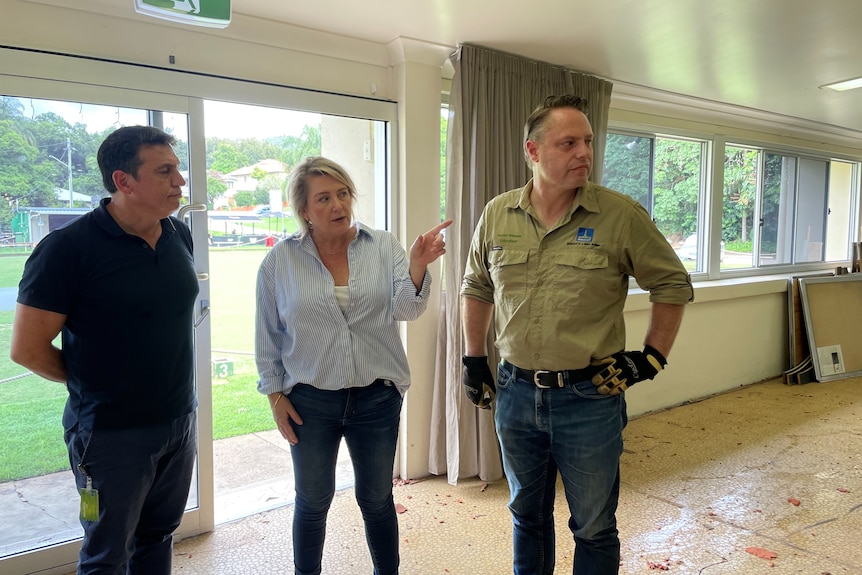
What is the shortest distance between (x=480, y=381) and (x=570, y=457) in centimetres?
39

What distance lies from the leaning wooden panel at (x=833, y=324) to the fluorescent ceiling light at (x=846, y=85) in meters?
1.80

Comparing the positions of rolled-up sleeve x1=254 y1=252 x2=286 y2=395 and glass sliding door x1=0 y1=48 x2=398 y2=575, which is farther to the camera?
glass sliding door x1=0 y1=48 x2=398 y2=575

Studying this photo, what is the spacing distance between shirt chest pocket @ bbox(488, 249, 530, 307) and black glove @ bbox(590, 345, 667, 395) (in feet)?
0.94

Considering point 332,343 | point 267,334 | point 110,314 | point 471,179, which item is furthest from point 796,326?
point 110,314

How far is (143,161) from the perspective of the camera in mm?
1515

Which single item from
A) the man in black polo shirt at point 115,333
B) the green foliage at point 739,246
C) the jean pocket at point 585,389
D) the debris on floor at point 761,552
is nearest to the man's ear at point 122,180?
the man in black polo shirt at point 115,333

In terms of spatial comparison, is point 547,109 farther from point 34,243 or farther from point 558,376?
point 34,243

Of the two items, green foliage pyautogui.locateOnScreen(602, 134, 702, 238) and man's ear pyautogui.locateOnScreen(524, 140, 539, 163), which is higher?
green foliage pyautogui.locateOnScreen(602, 134, 702, 238)

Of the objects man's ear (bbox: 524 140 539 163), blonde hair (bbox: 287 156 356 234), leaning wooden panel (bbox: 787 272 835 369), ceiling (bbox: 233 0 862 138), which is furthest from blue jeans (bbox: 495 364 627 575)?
leaning wooden panel (bbox: 787 272 835 369)

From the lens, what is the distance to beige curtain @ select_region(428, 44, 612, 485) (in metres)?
2.85

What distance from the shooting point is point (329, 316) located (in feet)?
5.55

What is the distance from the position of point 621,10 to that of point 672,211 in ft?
8.15

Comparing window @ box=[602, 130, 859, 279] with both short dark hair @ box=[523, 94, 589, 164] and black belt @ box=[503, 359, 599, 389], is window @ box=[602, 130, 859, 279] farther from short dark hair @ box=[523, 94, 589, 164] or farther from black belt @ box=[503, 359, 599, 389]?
black belt @ box=[503, 359, 599, 389]

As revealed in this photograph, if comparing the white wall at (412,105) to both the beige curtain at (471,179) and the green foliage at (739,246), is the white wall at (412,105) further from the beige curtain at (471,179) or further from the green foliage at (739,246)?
the green foliage at (739,246)
